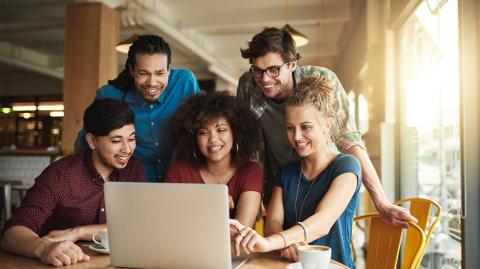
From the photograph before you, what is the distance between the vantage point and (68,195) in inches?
77.0

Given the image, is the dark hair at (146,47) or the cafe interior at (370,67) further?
the cafe interior at (370,67)

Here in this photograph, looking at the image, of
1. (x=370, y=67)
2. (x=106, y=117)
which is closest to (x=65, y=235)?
(x=106, y=117)

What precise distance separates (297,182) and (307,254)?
0.61 meters

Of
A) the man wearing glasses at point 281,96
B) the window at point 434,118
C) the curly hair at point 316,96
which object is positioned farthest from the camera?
the window at point 434,118

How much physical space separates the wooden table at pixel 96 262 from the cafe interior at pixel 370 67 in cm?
1

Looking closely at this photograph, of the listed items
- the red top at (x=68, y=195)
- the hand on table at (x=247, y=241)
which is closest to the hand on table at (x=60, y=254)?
the red top at (x=68, y=195)

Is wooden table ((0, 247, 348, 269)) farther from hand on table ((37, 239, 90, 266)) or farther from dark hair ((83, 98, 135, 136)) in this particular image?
dark hair ((83, 98, 135, 136))

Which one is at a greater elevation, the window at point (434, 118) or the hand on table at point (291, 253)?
the window at point (434, 118)

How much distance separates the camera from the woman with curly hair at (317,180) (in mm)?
1775

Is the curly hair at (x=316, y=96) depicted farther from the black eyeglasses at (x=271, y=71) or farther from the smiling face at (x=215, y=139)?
the smiling face at (x=215, y=139)

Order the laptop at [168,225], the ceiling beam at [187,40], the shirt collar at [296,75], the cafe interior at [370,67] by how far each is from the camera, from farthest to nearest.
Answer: the ceiling beam at [187,40], the cafe interior at [370,67], the shirt collar at [296,75], the laptop at [168,225]

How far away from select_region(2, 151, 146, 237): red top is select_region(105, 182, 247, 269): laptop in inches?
23.7

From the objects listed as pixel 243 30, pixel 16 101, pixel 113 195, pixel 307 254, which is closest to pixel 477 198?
pixel 307 254

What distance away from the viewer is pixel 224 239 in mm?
1307
